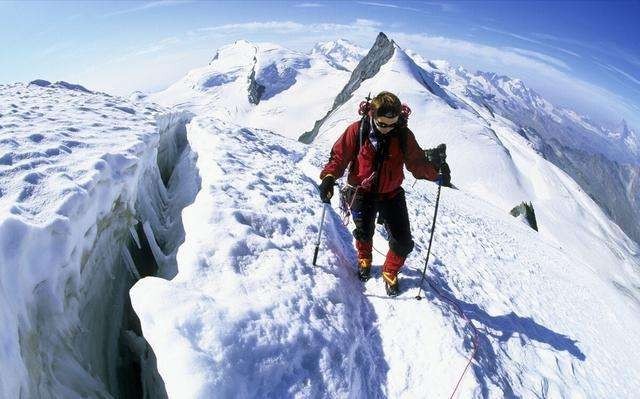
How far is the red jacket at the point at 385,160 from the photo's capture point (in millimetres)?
5484

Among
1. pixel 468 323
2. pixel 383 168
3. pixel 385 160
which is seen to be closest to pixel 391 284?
pixel 468 323

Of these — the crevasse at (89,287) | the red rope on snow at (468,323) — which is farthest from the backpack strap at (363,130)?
the crevasse at (89,287)

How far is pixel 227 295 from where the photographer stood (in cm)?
427

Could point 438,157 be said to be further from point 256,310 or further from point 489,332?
Result: point 256,310

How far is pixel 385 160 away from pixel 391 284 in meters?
1.84

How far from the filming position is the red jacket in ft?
18.0

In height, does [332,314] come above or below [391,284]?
above

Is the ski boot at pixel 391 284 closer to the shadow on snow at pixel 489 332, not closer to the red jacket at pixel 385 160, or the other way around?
the shadow on snow at pixel 489 332

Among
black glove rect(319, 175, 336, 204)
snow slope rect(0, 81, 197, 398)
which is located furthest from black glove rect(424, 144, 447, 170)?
snow slope rect(0, 81, 197, 398)

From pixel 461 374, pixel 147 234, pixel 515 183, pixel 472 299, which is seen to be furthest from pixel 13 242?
pixel 515 183

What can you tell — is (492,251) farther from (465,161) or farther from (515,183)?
(515,183)

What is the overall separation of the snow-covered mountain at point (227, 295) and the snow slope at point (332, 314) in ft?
0.08

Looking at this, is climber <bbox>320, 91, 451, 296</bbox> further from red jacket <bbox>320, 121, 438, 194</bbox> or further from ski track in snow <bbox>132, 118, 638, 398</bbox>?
ski track in snow <bbox>132, 118, 638, 398</bbox>

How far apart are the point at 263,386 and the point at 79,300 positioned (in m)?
2.49
